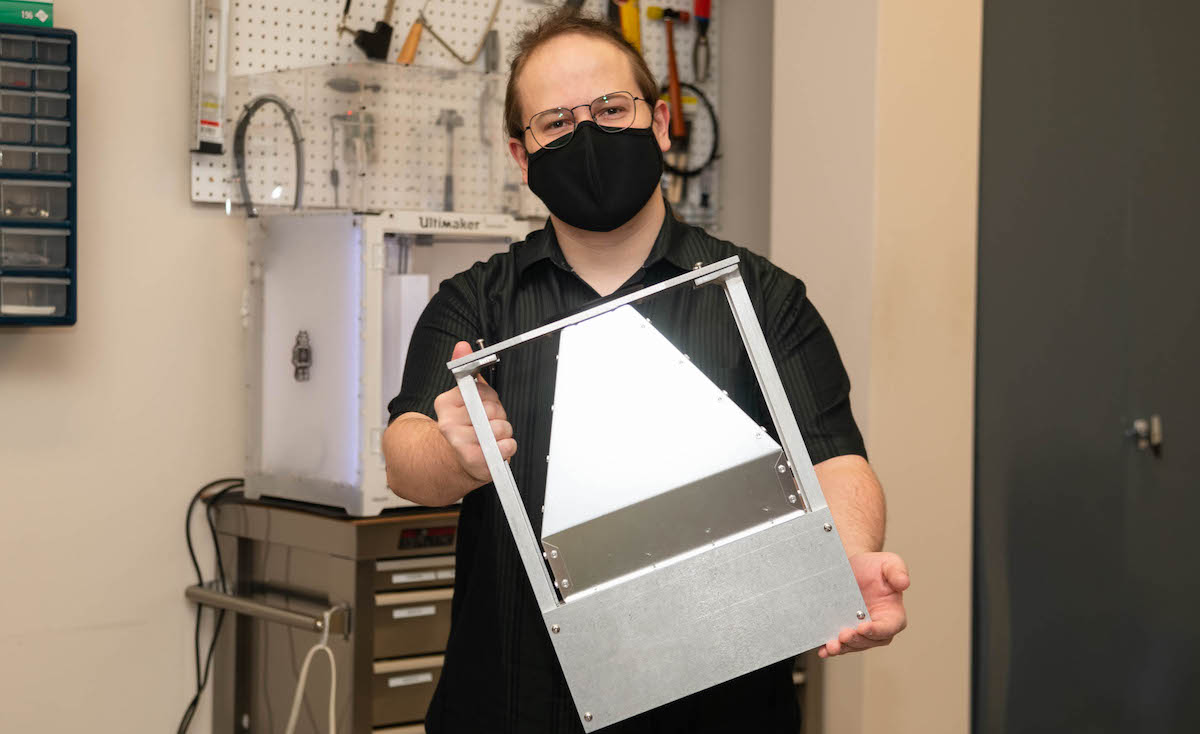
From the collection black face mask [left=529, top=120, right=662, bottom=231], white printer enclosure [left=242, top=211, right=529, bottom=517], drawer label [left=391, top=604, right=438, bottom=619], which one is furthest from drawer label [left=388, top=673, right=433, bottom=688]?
black face mask [left=529, top=120, right=662, bottom=231]

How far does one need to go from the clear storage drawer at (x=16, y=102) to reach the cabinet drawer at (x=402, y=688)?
112 cm

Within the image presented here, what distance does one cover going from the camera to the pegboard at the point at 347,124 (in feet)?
7.23

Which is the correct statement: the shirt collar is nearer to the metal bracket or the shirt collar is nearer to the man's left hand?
the man's left hand

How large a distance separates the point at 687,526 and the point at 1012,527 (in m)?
1.53

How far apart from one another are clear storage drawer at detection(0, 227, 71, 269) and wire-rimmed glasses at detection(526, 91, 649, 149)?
1124 millimetres

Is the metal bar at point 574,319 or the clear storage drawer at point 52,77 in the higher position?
the clear storage drawer at point 52,77

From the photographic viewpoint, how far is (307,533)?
193 centimetres

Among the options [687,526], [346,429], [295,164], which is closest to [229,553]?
[346,429]

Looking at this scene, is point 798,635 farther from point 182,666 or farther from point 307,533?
point 182,666

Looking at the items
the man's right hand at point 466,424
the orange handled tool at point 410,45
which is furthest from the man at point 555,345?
the orange handled tool at point 410,45

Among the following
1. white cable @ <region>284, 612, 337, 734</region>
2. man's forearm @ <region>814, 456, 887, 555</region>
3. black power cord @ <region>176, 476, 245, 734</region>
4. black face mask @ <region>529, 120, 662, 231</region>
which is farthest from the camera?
black power cord @ <region>176, 476, 245, 734</region>

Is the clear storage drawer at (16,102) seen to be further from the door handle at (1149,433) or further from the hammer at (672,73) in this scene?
the door handle at (1149,433)

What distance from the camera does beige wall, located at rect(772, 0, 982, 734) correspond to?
6.79 ft

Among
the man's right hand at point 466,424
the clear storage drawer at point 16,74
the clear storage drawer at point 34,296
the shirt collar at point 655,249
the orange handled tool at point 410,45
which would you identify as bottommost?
the man's right hand at point 466,424
